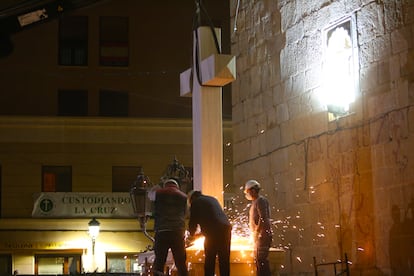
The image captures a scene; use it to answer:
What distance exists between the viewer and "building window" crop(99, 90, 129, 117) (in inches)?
1154

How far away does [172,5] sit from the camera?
2981cm

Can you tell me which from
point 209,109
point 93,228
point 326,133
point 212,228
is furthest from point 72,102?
point 212,228

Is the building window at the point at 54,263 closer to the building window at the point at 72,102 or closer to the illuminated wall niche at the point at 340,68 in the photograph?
the building window at the point at 72,102

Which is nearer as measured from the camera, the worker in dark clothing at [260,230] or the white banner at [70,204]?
the worker in dark clothing at [260,230]

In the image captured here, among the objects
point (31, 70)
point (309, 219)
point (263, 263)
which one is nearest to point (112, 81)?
point (31, 70)

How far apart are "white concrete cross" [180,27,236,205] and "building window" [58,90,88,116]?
18518 millimetres

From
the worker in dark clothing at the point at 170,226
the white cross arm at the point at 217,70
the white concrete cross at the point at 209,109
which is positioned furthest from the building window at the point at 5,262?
the white cross arm at the point at 217,70

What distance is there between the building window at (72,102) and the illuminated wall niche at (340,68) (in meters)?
17.6

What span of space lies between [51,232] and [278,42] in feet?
50.9

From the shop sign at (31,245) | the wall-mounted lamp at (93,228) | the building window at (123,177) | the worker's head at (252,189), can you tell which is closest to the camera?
the worker's head at (252,189)

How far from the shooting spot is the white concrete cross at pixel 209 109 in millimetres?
10695

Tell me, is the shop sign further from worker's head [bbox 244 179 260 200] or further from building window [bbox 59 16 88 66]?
worker's head [bbox 244 179 260 200]

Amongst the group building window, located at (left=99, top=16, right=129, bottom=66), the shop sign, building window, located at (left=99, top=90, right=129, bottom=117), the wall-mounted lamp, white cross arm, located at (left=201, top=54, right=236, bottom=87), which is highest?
building window, located at (left=99, top=16, right=129, bottom=66)

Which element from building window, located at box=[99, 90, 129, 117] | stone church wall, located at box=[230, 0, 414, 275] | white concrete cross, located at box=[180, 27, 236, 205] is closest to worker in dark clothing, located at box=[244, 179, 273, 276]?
white concrete cross, located at box=[180, 27, 236, 205]
